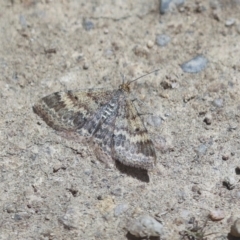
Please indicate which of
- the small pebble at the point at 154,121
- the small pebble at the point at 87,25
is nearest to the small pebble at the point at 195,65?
the small pebble at the point at 154,121

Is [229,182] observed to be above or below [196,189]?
above

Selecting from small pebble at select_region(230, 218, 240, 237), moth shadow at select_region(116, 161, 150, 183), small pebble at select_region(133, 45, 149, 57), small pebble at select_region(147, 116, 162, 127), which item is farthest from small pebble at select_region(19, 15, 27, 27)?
small pebble at select_region(230, 218, 240, 237)

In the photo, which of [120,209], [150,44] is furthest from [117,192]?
[150,44]

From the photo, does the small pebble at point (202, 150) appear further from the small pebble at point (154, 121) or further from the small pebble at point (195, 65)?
the small pebble at point (195, 65)

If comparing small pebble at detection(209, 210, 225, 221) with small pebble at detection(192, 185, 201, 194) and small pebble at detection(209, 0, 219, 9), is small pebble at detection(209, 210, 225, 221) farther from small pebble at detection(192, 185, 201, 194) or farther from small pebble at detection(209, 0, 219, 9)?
small pebble at detection(209, 0, 219, 9)

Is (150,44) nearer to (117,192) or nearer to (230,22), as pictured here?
(230,22)
